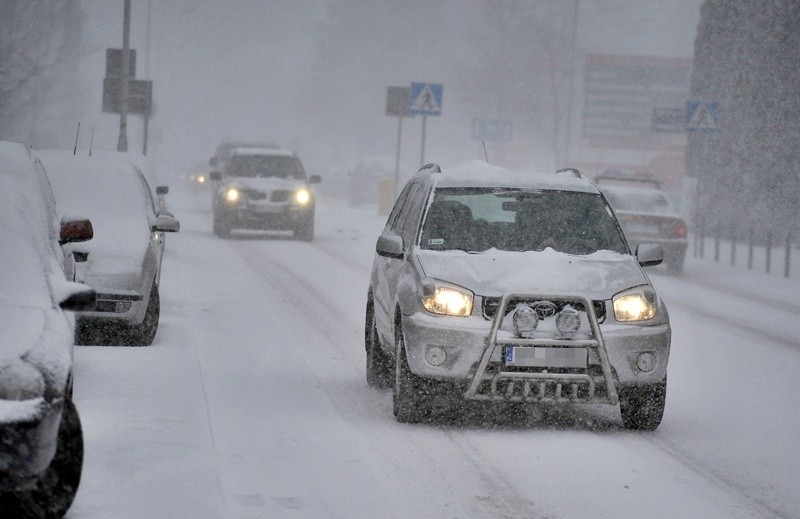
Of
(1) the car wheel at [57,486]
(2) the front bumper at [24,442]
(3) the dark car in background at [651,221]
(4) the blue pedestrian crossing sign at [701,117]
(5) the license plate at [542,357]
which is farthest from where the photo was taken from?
(4) the blue pedestrian crossing sign at [701,117]

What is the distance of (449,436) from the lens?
859 cm

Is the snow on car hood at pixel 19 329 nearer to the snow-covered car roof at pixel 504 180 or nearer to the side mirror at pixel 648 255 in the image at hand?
the snow-covered car roof at pixel 504 180

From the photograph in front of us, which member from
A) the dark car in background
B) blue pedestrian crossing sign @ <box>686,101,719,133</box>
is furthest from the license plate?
blue pedestrian crossing sign @ <box>686,101,719,133</box>

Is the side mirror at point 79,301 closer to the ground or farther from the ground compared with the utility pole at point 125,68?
closer to the ground

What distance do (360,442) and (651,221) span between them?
632 inches

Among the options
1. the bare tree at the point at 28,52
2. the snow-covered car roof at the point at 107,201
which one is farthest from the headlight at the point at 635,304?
the bare tree at the point at 28,52

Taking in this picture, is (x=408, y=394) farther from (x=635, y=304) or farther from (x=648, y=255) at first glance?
(x=648, y=255)

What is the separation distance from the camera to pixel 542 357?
8414 millimetres

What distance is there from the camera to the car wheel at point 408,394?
28.6 feet

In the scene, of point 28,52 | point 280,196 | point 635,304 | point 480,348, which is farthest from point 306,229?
point 28,52

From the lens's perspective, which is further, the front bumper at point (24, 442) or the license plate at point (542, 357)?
the license plate at point (542, 357)

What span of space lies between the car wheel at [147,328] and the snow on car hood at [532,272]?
3471 millimetres

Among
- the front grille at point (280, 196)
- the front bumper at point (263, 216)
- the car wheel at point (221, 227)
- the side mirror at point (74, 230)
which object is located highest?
the side mirror at point (74, 230)

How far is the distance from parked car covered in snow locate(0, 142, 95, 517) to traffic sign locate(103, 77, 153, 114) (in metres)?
26.0
